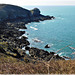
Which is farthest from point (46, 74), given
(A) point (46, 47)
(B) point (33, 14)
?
(B) point (33, 14)

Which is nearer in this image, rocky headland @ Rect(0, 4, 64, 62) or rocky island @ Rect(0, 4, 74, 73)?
rocky island @ Rect(0, 4, 74, 73)

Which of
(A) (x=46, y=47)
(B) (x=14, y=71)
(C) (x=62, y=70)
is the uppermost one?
(C) (x=62, y=70)

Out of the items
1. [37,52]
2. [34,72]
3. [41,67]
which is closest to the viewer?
[34,72]

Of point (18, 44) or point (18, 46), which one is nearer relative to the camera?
point (18, 46)

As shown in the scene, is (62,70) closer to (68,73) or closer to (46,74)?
(68,73)

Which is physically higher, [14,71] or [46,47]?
[14,71]

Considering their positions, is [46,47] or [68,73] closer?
[68,73]

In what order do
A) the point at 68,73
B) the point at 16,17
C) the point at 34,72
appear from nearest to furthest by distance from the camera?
1. the point at 68,73
2. the point at 34,72
3. the point at 16,17

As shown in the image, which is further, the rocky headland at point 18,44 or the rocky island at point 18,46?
the rocky headland at point 18,44

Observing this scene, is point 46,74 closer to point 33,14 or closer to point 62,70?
point 62,70

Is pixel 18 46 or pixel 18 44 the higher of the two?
pixel 18 46
